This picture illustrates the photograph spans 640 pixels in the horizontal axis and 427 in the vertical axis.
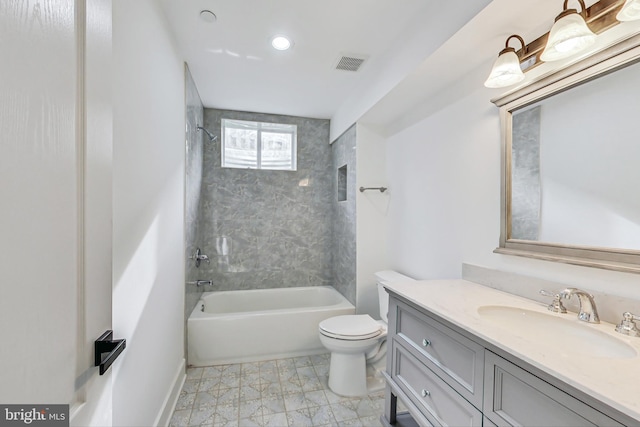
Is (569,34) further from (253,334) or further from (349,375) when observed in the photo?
(253,334)

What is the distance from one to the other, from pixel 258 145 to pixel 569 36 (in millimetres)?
2960

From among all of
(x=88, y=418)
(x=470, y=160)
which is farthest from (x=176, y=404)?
(x=470, y=160)

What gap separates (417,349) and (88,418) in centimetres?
128

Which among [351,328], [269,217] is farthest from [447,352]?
[269,217]

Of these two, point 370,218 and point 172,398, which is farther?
point 370,218

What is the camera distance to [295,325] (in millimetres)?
2654

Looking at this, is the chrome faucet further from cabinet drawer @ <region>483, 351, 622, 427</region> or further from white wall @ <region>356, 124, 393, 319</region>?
white wall @ <region>356, 124, 393, 319</region>

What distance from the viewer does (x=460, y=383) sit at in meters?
1.09

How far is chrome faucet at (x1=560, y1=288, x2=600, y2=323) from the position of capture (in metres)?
1.05

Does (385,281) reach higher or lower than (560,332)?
lower

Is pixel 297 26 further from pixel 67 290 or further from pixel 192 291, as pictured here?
pixel 192 291

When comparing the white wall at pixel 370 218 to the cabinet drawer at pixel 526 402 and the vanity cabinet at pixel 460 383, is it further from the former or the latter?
the cabinet drawer at pixel 526 402

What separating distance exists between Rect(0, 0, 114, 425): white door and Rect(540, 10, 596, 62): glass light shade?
1534mm

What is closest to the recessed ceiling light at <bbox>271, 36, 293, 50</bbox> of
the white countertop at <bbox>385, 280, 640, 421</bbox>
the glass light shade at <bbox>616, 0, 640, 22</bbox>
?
the glass light shade at <bbox>616, 0, 640, 22</bbox>
